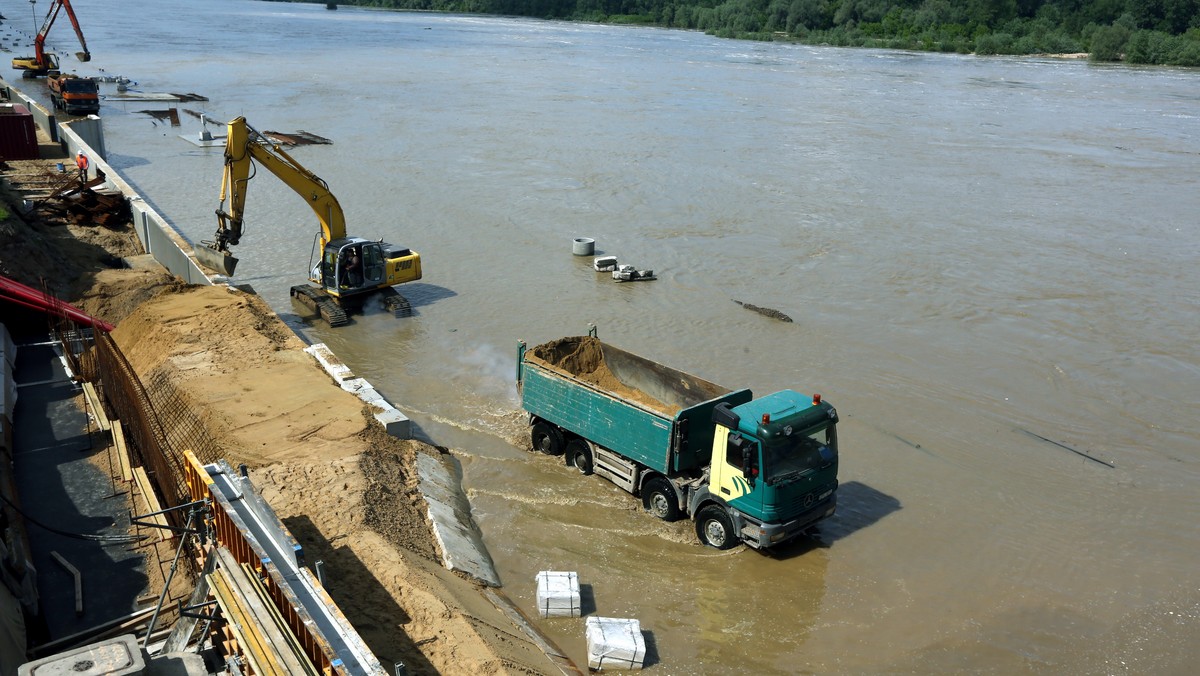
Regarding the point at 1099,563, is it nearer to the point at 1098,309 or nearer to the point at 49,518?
the point at 1098,309

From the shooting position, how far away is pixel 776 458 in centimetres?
1136

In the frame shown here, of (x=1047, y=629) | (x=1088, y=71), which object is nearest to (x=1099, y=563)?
(x=1047, y=629)

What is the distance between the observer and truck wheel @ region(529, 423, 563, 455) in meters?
14.3

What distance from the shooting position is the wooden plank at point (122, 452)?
12.0 m

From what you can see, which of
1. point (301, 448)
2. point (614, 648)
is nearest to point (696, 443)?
point (614, 648)

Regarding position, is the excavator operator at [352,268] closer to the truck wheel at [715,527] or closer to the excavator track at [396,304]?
the excavator track at [396,304]

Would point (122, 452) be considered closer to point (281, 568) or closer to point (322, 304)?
point (281, 568)

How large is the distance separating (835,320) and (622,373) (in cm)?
886

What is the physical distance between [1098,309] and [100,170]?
28958 millimetres

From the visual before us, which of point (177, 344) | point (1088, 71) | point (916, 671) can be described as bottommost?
point (916, 671)

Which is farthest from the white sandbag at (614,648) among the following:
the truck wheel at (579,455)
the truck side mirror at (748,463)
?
the truck wheel at (579,455)

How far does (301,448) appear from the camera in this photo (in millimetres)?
12945

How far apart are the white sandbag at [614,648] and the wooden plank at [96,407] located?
25.2ft

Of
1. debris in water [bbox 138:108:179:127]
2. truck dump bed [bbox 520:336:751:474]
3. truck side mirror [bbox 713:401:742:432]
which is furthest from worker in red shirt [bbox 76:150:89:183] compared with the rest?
truck side mirror [bbox 713:401:742:432]
